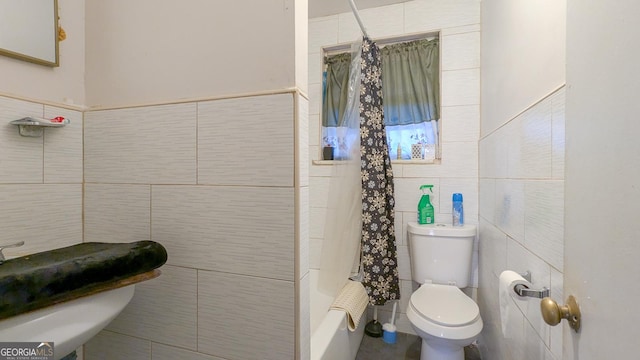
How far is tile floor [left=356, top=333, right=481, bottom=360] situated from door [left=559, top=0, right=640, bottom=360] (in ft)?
4.51

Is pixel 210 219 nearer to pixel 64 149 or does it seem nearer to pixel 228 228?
pixel 228 228

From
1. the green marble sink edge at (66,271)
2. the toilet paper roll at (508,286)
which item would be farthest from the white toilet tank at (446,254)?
the green marble sink edge at (66,271)

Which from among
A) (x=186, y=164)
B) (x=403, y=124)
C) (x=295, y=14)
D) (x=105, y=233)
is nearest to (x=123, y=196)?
(x=105, y=233)

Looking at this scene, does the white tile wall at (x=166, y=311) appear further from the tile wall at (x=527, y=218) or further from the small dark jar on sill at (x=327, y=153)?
the small dark jar on sill at (x=327, y=153)

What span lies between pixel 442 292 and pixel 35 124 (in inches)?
74.3

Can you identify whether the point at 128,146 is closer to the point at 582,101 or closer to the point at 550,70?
the point at 582,101

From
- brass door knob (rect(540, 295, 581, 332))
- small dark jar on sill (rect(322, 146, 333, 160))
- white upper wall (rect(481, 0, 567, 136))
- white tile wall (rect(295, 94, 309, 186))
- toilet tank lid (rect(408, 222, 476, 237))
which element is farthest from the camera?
small dark jar on sill (rect(322, 146, 333, 160))

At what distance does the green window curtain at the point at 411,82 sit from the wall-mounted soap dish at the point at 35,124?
1.83 meters

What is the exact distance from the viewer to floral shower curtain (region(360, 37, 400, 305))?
176cm

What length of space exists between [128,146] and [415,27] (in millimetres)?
1919

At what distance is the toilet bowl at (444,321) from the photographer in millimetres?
1273

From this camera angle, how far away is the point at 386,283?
179 cm

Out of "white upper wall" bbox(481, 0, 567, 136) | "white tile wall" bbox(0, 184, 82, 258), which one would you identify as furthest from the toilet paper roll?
"white tile wall" bbox(0, 184, 82, 258)

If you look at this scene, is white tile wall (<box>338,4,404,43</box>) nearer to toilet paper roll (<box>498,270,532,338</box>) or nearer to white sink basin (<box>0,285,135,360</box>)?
toilet paper roll (<box>498,270,532,338</box>)
